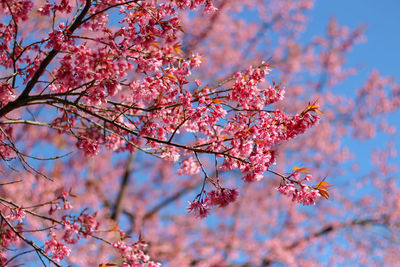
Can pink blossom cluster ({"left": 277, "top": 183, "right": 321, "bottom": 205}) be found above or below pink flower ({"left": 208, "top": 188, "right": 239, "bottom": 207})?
below

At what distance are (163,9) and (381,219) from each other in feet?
33.4

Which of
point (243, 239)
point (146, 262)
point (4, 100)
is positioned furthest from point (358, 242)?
point (4, 100)

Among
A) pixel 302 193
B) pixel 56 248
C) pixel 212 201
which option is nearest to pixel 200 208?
pixel 212 201

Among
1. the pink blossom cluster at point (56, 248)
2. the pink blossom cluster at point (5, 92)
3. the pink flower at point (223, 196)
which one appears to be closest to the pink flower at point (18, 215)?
the pink blossom cluster at point (56, 248)

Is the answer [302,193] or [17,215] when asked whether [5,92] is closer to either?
[17,215]

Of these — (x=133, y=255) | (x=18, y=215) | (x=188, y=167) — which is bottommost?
(x=133, y=255)

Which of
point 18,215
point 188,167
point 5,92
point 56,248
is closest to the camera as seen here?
point 5,92

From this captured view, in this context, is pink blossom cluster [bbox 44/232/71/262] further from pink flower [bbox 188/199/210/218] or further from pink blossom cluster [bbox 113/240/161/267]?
pink flower [bbox 188/199/210/218]

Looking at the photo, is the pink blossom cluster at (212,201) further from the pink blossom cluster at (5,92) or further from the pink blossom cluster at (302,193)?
the pink blossom cluster at (5,92)

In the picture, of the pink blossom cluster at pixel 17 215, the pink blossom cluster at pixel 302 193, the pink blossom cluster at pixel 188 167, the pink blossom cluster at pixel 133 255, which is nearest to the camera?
the pink blossom cluster at pixel 302 193

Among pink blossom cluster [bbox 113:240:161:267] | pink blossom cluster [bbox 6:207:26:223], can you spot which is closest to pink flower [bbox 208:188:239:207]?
pink blossom cluster [bbox 113:240:161:267]

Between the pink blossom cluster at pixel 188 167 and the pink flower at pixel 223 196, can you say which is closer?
the pink flower at pixel 223 196

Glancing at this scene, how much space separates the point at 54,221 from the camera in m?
3.79

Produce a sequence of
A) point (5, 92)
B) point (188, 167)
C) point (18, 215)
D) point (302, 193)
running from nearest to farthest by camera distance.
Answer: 1. point (302, 193)
2. point (5, 92)
3. point (18, 215)
4. point (188, 167)
